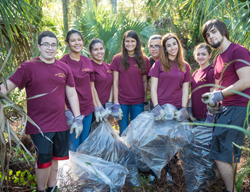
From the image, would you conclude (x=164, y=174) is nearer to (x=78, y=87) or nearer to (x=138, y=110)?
(x=138, y=110)

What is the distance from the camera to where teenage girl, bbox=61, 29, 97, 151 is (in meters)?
3.07

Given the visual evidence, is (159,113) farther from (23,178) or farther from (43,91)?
(23,178)

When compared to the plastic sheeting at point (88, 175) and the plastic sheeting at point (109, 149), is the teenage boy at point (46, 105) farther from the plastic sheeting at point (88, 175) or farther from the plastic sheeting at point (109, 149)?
the plastic sheeting at point (109, 149)

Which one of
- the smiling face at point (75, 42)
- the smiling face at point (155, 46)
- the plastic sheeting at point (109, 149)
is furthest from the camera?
the smiling face at point (155, 46)

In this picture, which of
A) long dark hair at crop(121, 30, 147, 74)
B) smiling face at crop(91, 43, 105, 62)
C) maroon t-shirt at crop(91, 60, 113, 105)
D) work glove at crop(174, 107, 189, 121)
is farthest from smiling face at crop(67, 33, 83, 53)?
work glove at crop(174, 107, 189, 121)

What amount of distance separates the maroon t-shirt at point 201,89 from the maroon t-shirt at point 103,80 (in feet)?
4.16

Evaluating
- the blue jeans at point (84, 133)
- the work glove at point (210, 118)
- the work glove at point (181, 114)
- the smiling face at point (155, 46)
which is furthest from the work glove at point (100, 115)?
the work glove at point (210, 118)

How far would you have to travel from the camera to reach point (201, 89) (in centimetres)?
Result: 310

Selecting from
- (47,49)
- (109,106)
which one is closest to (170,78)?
(109,106)

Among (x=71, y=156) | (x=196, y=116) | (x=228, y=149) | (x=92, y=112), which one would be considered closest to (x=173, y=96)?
(x=196, y=116)

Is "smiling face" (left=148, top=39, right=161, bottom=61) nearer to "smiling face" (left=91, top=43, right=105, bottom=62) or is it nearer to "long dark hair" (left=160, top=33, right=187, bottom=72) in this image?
"long dark hair" (left=160, top=33, right=187, bottom=72)

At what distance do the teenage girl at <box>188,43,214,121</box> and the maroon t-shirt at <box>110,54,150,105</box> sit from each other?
2.52 ft

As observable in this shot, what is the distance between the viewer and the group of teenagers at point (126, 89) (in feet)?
7.89

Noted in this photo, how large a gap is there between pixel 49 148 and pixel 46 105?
460 mm
